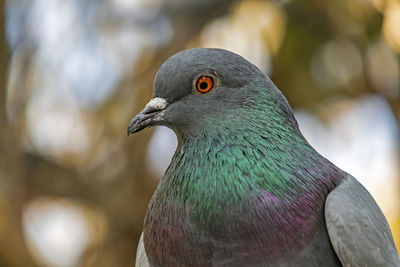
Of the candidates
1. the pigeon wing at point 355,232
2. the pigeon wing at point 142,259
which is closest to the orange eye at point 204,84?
the pigeon wing at point 355,232

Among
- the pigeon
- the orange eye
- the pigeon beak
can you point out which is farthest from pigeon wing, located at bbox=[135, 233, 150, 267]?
the orange eye

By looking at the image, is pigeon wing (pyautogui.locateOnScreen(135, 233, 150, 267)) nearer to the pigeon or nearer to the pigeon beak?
the pigeon

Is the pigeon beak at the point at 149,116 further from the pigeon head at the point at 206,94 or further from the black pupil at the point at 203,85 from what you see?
the black pupil at the point at 203,85

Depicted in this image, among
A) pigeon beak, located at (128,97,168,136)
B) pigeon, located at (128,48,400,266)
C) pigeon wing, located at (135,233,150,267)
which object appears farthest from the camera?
pigeon wing, located at (135,233,150,267)

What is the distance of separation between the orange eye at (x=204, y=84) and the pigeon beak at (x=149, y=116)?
20cm

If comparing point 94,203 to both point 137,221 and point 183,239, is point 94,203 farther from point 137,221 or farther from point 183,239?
point 183,239

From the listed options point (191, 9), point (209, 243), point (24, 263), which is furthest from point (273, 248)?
point (191, 9)

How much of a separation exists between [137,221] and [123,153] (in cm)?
110

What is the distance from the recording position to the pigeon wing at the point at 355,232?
9.81ft

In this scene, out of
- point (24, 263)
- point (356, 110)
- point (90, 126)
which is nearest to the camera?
point (24, 263)

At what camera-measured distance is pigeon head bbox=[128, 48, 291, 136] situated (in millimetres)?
3250

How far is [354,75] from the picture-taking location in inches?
404

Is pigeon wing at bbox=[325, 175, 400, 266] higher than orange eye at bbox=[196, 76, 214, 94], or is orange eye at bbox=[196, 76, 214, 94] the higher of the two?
orange eye at bbox=[196, 76, 214, 94]

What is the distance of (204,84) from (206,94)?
0.06m
